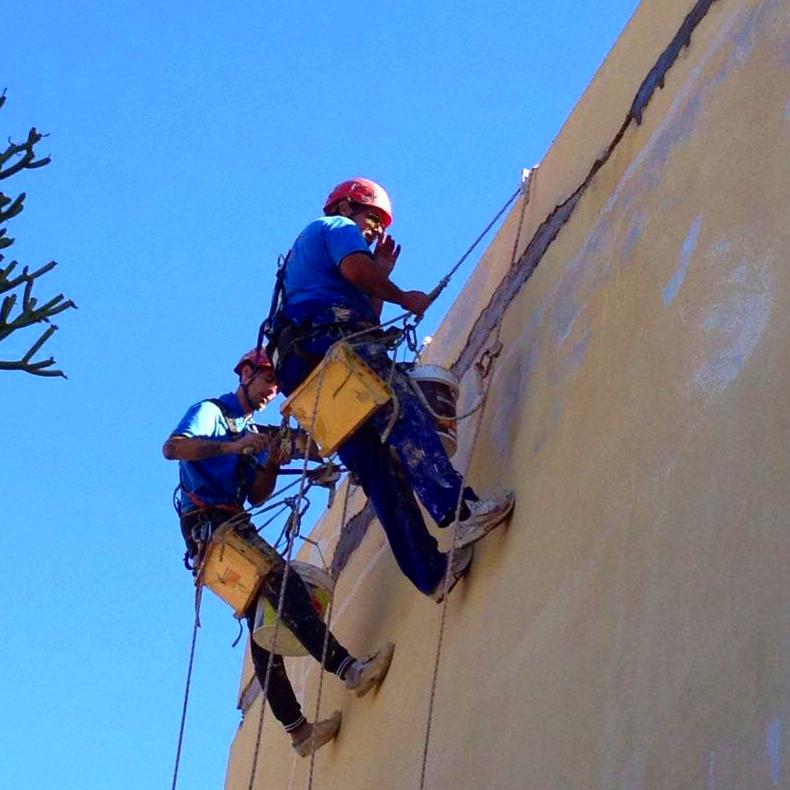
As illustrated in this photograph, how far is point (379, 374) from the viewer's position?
18.2ft

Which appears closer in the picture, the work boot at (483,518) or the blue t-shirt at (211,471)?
the work boot at (483,518)

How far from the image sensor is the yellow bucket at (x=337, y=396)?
543 centimetres

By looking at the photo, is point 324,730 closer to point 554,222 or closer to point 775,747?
point 554,222

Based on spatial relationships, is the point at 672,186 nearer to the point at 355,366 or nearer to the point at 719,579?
the point at 355,366

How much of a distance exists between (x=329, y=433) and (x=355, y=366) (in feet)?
0.90

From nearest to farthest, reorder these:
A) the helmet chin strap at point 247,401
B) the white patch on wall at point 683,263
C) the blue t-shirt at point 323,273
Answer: the white patch on wall at point 683,263
the blue t-shirt at point 323,273
the helmet chin strap at point 247,401

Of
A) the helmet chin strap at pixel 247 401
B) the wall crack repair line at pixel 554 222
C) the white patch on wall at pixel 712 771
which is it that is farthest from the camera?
the helmet chin strap at pixel 247 401

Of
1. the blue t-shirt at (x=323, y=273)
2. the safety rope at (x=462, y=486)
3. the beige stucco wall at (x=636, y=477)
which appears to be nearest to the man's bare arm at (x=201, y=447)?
the blue t-shirt at (x=323, y=273)

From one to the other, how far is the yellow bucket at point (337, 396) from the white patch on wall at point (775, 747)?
252cm

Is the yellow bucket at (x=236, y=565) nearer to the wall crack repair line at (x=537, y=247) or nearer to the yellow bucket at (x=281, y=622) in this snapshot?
the yellow bucket at (x=281, y=622)

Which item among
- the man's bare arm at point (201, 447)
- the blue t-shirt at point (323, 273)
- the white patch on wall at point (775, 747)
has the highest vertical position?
the blue t-shirt at point (323, 273)

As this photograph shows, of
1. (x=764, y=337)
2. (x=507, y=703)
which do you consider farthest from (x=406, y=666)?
(x=764, y=337)

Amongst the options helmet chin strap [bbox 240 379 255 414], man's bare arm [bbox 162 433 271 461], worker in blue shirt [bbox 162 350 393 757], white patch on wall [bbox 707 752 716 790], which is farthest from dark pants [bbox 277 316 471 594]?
white patch on wall [bbox 707 752 716 790]

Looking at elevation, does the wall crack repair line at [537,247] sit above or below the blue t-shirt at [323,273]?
above
